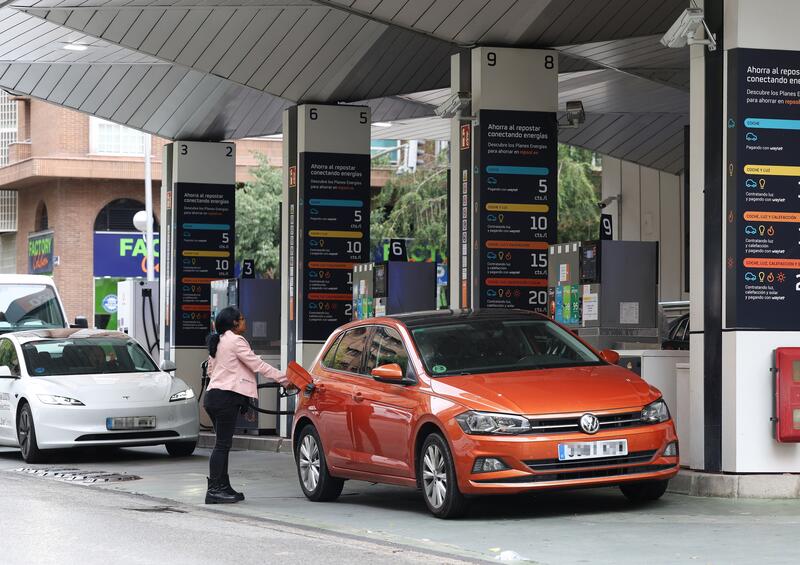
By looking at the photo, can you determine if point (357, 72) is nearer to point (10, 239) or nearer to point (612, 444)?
point (612, 444)

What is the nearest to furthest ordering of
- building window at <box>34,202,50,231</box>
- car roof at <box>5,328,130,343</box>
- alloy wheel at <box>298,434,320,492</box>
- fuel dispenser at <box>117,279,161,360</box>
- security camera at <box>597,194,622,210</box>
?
alloy wheel at <box>298,434,320,492</box>, car roof at <box>5,328,130,343</box>, fuel dispenser at <box>117,279,161,360</box>, security camera at <box>597,194,622,210</box>, building window at <box>34,202,50,231</box>

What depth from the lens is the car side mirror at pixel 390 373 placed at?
38.1 feet

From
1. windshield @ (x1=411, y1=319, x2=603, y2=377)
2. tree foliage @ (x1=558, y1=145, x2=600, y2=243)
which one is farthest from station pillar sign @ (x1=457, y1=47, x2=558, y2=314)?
tree foliage @ (x1=558, y1=145, x2=600, y2=243)

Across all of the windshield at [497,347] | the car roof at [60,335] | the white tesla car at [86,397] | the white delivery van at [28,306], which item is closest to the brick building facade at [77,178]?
the white delivery van at [28,306]

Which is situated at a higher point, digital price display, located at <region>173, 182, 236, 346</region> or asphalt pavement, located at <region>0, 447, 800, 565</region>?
digital price display, located at <region>173, 182, 236, 346</region>

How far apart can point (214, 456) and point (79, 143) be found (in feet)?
130

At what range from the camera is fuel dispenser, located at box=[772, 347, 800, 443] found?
12.2 metres

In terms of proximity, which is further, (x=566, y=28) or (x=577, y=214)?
(x=577, y=214)

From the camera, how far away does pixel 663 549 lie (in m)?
9.41

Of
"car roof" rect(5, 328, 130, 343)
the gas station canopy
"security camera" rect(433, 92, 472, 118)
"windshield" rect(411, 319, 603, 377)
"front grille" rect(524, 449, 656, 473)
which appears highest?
the gas station canopy

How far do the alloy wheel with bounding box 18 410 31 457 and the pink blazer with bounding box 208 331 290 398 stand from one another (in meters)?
5.38

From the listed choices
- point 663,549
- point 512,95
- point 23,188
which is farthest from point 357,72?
point 23,188

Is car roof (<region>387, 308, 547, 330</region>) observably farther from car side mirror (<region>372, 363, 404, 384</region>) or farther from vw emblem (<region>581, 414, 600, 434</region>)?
vw emblem (<region>581, 414, 600, 434</region>)

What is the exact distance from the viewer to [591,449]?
10750 mm
